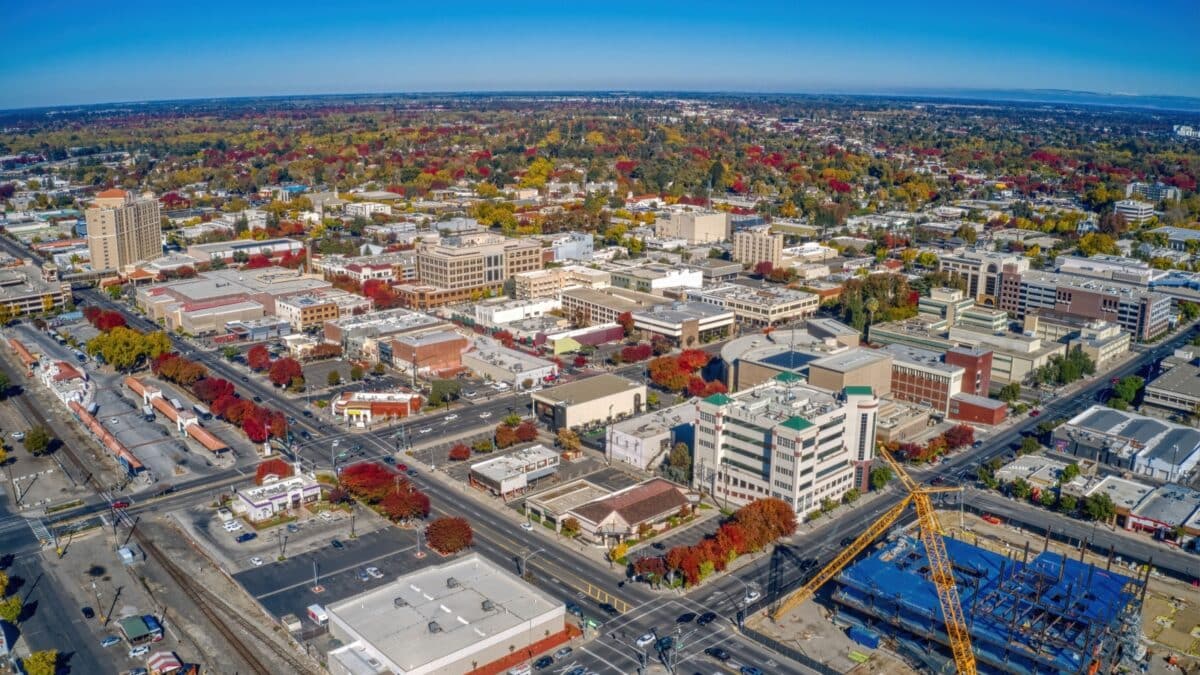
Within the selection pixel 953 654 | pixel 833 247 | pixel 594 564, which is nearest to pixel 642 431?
pixel 594 564

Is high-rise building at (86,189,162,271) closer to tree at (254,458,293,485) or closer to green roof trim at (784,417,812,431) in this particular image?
tree at (254,458,293,485)

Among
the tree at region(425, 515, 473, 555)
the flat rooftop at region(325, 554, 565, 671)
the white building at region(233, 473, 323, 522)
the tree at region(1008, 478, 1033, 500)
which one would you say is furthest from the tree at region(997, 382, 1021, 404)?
the white building at region(233, 473, 323, 522)

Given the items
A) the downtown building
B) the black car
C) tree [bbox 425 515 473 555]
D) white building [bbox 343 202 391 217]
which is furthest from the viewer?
white building [bbox 343 202 391 217]

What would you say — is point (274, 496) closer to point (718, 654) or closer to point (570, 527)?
point (570, 527)

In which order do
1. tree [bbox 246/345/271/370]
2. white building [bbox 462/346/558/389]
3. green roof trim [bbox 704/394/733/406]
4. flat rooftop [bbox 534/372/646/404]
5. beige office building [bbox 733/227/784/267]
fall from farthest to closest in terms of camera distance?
beige office building [bbox 733/227/784/267] → tree [bbox 246/345/271/370] → white building [bbox 462/346/558/389] → flat rooftop [bbox 534/372/646/404] → green roof trim [bbox 704/394/733/406]

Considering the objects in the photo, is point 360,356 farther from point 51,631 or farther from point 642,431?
point 51,631

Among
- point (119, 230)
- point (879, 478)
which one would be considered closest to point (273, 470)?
point (879, 478)

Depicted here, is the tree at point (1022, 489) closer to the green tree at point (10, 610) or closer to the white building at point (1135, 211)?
the green tree at point (10, 610)
